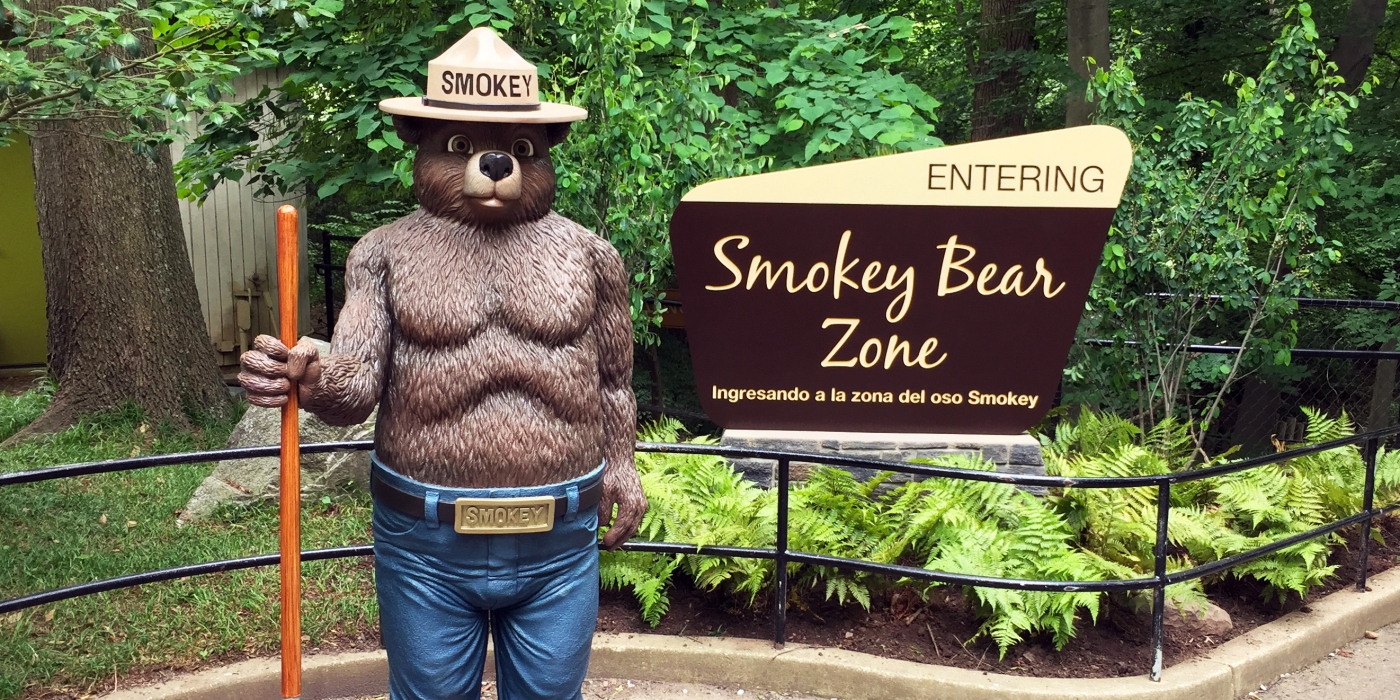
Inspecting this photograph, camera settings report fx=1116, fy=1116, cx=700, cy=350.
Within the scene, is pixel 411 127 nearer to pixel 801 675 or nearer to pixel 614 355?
pixel 614 355

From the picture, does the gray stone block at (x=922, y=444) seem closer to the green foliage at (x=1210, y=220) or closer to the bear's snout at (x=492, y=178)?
the green foliage at (x=1210, y=220)

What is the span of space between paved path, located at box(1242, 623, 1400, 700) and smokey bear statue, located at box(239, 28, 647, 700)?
307 cm

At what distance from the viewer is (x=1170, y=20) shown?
1002cm

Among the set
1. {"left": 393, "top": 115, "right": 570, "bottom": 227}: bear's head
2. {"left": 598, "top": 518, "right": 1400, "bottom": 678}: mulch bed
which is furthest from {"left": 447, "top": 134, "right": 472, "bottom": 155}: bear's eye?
{"left": 598, "top": 518, "right": 1400, "bottom": 678}: mulch bed

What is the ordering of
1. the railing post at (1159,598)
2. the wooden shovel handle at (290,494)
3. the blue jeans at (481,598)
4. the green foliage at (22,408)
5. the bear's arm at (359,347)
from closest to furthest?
1. the wooden shovel handle at (290,494)
2. the bear's arm at (359,347)
3. the blue jeans at (481,598)
4. the railing post at (1159,598)
5. the green foliage at (22,408)

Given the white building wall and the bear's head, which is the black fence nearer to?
the bear's head

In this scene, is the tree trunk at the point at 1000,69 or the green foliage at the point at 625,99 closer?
the green foliage at the point at 625,99

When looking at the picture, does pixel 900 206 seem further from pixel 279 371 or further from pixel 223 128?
pixel 223 128

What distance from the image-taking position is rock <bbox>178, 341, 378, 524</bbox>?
19.5 feet

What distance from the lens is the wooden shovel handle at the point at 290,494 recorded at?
2.46 meters

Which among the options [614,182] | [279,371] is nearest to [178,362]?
[614,182]

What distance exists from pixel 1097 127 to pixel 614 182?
2.53 metres

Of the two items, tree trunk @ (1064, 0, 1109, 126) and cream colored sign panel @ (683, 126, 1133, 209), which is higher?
tree trunk @ (1064, 0, 1109, 126)

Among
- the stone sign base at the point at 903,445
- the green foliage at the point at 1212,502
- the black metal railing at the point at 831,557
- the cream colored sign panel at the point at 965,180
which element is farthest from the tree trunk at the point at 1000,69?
the black metal railing at the point at 831,557
